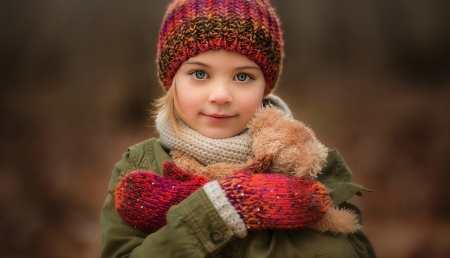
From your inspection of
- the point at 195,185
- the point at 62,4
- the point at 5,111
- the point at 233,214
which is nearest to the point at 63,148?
the point at 5,111

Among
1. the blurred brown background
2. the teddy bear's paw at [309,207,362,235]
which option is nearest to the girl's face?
the teddy bear's paw at [309,207,362,235]

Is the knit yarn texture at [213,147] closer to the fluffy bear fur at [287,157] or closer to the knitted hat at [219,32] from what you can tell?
the fluffy bear fur at [287,157]

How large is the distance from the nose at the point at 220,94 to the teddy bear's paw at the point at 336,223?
334 mm

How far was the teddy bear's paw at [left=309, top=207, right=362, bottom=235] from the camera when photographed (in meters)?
0.95

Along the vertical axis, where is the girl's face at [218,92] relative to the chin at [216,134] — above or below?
above

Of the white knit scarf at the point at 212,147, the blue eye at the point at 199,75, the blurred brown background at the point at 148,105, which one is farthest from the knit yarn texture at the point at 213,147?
the blurred brown background at the point at 148,105

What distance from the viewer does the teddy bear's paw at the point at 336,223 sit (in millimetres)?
955

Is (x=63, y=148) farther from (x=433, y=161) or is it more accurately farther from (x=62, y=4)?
(x=433, y=161)

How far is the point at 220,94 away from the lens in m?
0.96

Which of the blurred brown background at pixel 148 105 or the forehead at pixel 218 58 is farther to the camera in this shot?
the blurred brown background at pixel 148 105

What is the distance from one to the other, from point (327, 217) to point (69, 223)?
993 mm

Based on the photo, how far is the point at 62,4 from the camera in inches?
60.5

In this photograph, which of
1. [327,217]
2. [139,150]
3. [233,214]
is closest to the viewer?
[233,214]

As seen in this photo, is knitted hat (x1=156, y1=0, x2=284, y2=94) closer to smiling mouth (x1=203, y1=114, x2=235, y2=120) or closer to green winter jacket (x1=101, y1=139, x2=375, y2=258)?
smiling mouth (x1=203, y1=114, x2=235, y2=120)
